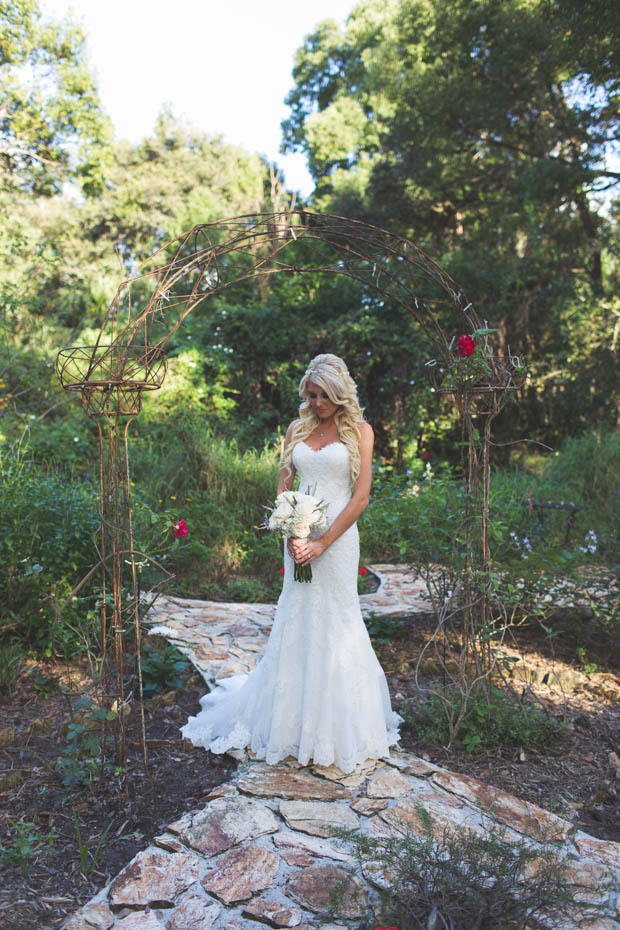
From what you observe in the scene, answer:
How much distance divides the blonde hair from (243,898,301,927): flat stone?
1.96 meters

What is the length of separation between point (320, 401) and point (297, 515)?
2.04 feet

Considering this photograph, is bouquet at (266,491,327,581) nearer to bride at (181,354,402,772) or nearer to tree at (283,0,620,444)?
bride at (181,354,402,772)

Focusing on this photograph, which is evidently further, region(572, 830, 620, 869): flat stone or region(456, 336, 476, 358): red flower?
region(456, 336, 476, 358): red flower

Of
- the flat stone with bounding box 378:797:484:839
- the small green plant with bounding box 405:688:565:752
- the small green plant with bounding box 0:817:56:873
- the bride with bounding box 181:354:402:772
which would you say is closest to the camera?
the small green plant with bounding box 0:817:56:873

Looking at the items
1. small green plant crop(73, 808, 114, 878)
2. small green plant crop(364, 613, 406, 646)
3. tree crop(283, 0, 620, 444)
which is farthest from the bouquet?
tree crop(283, 0, 620, 444)

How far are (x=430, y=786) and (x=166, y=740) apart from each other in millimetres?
1489

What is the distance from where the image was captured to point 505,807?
9.61ft

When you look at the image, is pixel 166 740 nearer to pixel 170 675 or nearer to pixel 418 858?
pixel 170 675

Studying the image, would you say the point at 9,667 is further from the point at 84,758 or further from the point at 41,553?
the point at 84,758

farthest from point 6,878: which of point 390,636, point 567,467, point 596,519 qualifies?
point 567,467

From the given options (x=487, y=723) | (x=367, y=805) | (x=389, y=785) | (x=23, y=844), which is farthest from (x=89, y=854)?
(x=487, y=723)

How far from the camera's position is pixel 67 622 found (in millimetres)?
4438

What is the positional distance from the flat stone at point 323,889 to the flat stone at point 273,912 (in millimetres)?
63

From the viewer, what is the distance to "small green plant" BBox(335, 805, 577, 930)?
1.94 m
